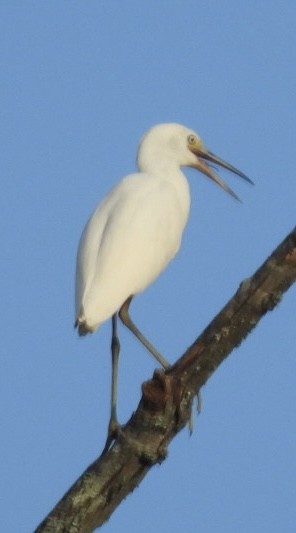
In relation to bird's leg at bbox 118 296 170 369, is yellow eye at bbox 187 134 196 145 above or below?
above

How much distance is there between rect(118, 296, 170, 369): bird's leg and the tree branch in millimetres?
2167

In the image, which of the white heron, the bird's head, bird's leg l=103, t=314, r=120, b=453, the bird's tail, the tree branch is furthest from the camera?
the bird's head

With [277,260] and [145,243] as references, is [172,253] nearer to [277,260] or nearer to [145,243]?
[145,243]

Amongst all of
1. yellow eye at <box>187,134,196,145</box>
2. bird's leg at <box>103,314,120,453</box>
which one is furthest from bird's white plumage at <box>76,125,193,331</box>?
yellow eye at <box>187,134,196,145</box>

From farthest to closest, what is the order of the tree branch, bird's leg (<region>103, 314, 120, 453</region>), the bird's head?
1. the bird's head
2. bird's leg (<region>103, 314, 120, 453</region>)
3. the tree branch

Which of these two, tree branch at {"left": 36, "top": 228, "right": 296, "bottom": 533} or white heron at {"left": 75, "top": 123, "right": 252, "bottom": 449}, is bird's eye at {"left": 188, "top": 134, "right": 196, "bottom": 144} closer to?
white heron at {"left": 75, "top": 123, "right": 252, "bottom": 449}

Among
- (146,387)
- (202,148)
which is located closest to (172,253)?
(202,148)

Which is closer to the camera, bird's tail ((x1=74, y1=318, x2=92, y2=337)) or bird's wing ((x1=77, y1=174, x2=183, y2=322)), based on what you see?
bird's tail ((x1=74, y1=318, x2=92, y2=337))

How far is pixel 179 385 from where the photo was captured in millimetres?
5891

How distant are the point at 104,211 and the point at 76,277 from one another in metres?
0.53

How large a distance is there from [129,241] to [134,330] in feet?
1.96

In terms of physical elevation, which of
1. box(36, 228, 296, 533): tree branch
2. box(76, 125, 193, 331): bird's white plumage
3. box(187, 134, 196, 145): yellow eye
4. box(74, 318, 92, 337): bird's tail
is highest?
box(187, 134, 196, 145): yellow eye

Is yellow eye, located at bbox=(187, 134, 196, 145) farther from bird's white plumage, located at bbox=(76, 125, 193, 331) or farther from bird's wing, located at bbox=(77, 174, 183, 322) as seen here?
bird's wing, located at bbox=(77, 174, 183, 322)

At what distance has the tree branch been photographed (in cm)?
562
